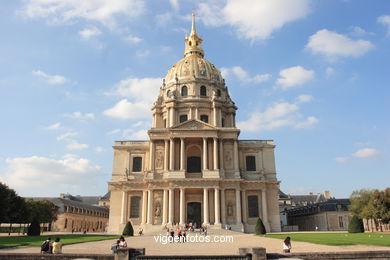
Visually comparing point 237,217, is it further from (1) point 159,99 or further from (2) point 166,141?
(1) point 159,99

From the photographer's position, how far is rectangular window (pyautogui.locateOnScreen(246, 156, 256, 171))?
4866cm

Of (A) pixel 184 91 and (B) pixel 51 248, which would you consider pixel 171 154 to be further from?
(B) pixel 51 248

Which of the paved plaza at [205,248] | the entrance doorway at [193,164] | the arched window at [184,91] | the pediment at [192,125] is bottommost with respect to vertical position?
the paved plaza at [205,248]

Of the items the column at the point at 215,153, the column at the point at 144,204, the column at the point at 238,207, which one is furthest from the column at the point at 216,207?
the column at the point at 144,204

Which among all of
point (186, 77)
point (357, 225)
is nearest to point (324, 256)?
point (357, 225)

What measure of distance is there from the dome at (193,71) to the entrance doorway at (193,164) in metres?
15.2

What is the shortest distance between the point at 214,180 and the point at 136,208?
1141 cm

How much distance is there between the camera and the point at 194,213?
4550 centimetres

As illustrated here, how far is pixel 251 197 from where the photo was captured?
46969 mm

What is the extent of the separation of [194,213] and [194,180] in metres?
5.06

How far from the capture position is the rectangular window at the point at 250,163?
4866 cm

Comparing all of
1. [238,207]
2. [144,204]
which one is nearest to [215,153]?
[238,207]

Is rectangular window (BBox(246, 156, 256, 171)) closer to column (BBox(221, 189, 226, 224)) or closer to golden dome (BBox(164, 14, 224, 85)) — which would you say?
column (BBox(221, 189, 226, 224))

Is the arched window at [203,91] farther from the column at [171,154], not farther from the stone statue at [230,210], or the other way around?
the stone statue at [230,210]
